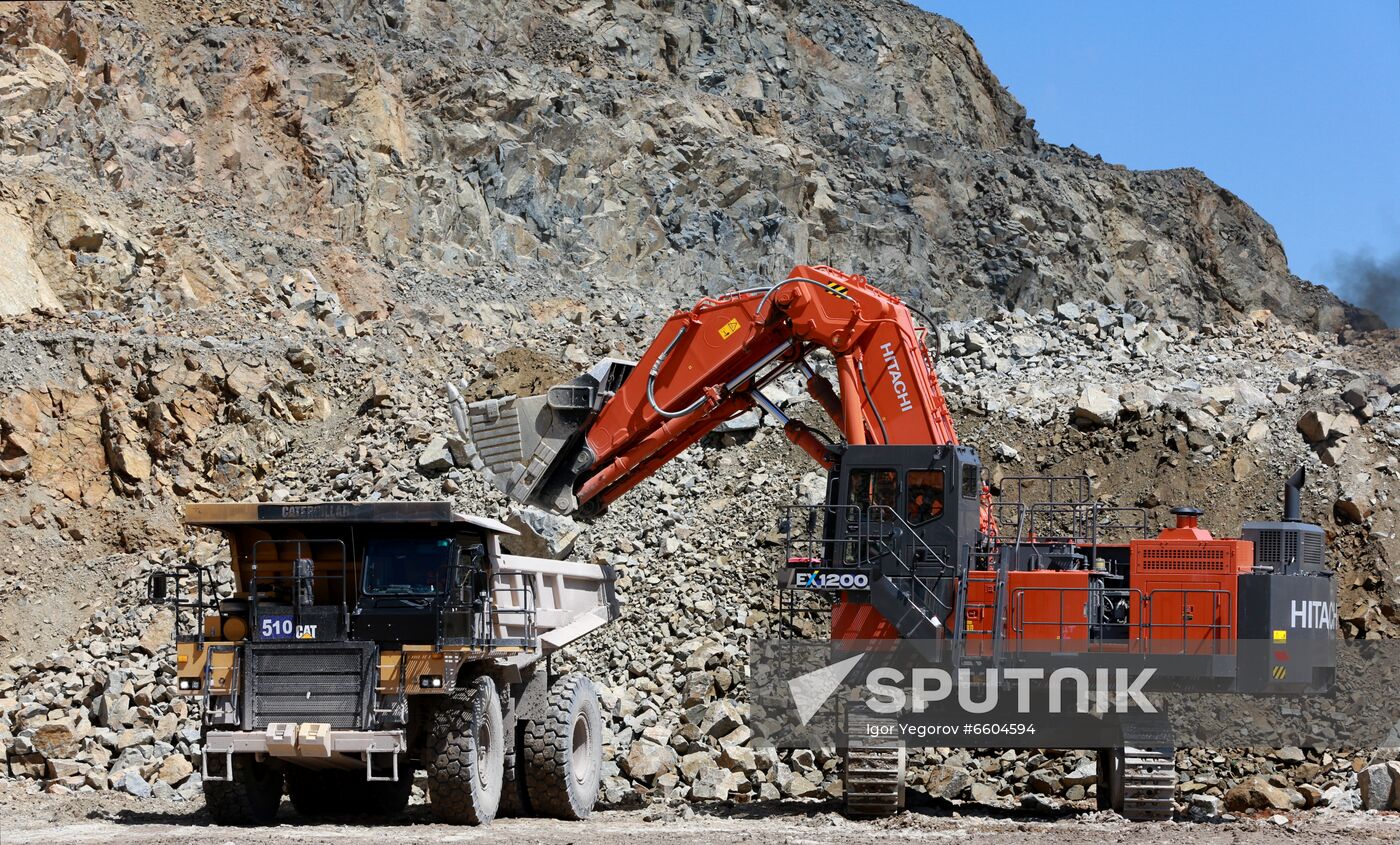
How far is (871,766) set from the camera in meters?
12.8

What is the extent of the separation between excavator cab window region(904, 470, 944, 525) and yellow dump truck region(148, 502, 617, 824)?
3.29 m

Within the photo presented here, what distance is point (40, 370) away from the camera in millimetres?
25328

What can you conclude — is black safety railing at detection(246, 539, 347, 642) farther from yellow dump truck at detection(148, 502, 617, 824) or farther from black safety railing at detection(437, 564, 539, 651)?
black safety railing at detection(437, 564, 539, 651)

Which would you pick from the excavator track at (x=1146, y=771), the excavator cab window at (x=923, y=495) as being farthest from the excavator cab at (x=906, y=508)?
the excavator track at (x=1146, y=771)

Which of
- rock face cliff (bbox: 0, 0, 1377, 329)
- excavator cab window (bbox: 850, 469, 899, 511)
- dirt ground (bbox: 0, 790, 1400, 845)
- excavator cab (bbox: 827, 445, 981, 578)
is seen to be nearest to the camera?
dirt ground (bbox: 0, 790, 1400, 845)

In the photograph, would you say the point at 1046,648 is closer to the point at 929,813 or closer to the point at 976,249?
the point at 929,813

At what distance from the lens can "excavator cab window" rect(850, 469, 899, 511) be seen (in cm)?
1364

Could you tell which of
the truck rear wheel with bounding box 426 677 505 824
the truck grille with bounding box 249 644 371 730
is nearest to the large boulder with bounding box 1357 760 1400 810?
the truck rear wheel with bounding box 426 677 505 824

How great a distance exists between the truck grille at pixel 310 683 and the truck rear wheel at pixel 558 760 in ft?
6.76

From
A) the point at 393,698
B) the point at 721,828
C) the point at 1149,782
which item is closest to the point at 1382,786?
the point at 1149,782

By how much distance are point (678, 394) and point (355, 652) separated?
4193 mm

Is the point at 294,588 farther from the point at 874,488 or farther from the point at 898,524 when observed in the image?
the point at 898,524

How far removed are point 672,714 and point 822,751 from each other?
82.4 inches

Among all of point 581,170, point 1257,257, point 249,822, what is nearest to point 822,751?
point 249,822
